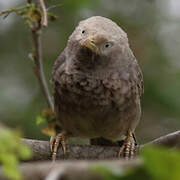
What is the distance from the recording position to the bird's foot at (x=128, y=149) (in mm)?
3436

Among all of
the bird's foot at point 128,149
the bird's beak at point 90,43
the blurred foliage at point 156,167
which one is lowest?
the blurred foliage at point 156,167

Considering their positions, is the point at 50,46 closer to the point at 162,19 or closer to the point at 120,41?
the point at 162,19

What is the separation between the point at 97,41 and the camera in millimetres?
2984

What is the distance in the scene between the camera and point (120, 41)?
3211 mm

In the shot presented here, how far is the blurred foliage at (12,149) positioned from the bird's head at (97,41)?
5.64 feet

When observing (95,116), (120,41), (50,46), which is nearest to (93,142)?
(95,116)

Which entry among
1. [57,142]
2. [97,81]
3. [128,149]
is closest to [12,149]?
[97,81]

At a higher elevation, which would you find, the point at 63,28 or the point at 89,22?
the point at 63,28

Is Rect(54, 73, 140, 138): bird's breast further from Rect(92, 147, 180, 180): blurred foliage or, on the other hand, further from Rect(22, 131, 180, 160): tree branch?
Rect(92, 147, 180, 180): blurred foliage

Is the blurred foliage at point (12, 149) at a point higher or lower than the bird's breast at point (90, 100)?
lower

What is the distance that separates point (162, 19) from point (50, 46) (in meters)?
1.24

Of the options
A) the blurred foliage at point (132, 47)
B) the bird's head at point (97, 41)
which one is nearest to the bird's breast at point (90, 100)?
the bird's head at point (97, 41)

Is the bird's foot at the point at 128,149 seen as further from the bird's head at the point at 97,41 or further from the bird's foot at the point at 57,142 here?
the bird's head at the point at 97,41

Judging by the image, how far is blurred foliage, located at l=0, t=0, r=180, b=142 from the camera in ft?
16.1
